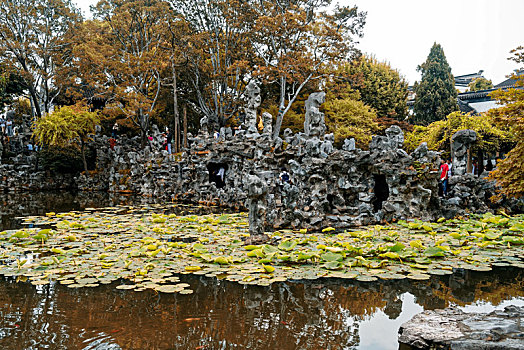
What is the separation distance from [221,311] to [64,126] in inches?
810

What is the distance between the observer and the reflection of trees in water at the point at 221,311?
10.6ft

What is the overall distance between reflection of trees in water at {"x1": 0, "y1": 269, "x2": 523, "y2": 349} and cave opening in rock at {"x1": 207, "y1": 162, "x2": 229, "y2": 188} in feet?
35.4

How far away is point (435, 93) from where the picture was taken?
24062 millimetres

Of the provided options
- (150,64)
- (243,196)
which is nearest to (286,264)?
(243,196)

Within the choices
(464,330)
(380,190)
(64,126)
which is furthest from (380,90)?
(464,330)

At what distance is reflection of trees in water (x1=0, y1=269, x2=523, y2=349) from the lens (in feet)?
10.6

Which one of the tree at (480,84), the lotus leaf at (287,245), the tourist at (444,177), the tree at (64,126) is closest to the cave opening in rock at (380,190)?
the tourist at (444,177)

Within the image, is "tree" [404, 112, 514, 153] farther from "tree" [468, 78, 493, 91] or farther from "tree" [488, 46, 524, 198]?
"tree" [468, 78, 493, 91]

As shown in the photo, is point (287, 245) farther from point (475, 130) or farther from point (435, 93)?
point (435, 93)

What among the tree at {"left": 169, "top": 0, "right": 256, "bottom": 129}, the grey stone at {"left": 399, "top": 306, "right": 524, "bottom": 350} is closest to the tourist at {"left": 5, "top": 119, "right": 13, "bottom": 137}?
the tree at {"left": 169, "top": 0, "right": 256, "bottom": 129}

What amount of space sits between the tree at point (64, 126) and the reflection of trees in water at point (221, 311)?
1853 cm

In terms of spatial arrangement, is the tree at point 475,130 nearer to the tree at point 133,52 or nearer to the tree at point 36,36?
the tree at point 133,52

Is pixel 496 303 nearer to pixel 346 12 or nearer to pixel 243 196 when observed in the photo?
pixel 243 196

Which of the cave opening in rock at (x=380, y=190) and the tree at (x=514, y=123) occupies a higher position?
the tree at (x=514, y=123)
